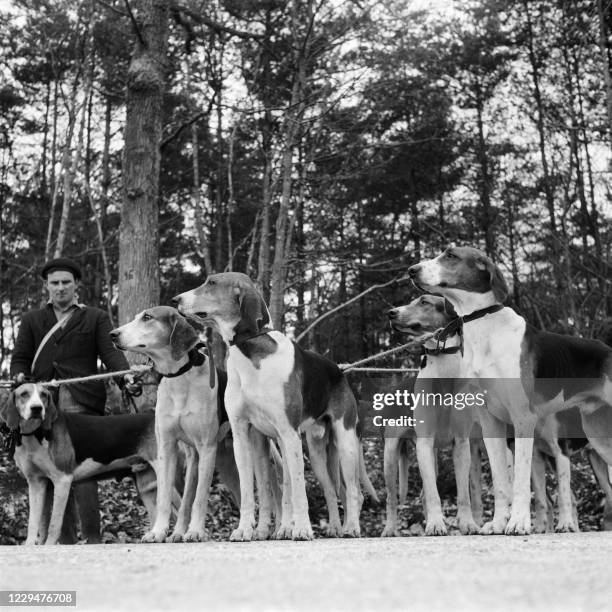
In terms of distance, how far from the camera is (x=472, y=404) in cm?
740

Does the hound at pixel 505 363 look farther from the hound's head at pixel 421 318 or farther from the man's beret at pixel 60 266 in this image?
the man's beret at pixel 60 266

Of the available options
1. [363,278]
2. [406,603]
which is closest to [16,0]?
[363,278]

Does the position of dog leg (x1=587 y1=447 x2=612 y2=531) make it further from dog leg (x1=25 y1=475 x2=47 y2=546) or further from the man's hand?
dog leg (x1=25 y1=475 x2=47 y2=546)

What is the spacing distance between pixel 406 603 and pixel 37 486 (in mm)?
6244

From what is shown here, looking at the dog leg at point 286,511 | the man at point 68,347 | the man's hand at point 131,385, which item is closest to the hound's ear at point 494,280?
the dog leg at point 286,511

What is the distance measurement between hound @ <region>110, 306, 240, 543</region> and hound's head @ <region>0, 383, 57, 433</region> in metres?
1.07

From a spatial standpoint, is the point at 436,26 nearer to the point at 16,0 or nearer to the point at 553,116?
the point at 553,116

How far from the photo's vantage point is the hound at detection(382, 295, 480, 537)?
24.6 feet

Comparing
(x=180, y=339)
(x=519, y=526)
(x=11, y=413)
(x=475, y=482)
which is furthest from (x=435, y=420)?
(x=11, y=413)

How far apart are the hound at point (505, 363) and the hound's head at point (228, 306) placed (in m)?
1.25

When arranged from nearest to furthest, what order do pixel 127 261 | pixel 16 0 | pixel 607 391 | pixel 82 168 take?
pixel 607 391
pixel 127 261
pixel 16 0
pixel 82 168

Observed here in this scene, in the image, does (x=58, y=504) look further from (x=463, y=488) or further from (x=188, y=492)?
(x=463, y=488)

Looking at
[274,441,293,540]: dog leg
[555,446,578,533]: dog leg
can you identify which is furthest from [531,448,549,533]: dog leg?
[274,441,293,540]: dog leg

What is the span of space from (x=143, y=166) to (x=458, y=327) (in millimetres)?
6240
